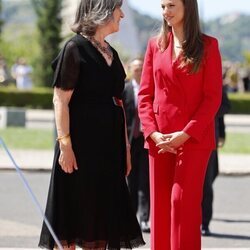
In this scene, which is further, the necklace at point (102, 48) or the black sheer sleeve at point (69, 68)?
the necklace at point (102, 48)

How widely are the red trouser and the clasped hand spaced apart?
7 centimetres

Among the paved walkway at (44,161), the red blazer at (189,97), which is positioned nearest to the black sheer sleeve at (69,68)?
the red blazer at (189,97)

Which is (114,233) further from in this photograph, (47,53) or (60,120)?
(47,53)

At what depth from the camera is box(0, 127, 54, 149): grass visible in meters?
22.4

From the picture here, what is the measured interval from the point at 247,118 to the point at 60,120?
112 feet

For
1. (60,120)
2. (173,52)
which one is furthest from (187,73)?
(60,120)

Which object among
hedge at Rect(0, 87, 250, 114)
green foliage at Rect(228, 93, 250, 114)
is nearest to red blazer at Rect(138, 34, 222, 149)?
hedge at Rect(0, 87, 250, 114)

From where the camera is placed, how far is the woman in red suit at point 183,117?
746 cm

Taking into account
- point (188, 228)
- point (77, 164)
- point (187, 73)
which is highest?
point (187, 73)

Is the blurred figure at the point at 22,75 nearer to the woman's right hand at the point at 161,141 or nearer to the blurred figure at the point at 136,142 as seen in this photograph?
the blurred figure at the point at 136,142

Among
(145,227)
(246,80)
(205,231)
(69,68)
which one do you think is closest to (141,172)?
(145,227)

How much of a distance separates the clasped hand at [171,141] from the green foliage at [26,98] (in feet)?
111

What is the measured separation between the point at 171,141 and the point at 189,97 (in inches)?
12.9

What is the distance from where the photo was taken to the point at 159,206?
7652 millimetres
